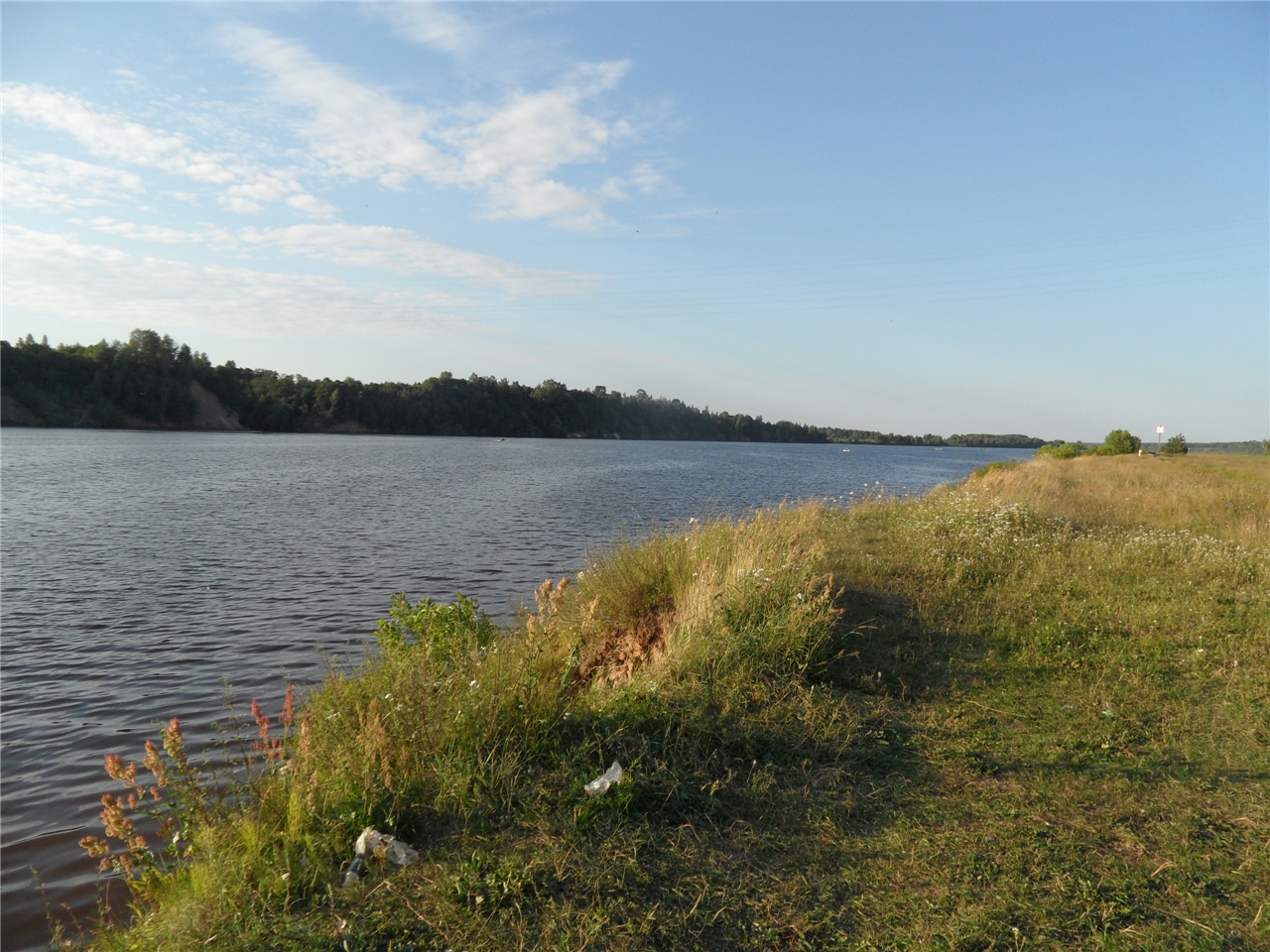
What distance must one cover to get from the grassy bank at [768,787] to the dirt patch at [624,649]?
1.4 inches

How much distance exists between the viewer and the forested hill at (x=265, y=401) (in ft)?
304

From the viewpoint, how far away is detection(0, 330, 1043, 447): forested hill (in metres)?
92.8

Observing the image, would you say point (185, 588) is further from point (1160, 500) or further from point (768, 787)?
point (1160, 500)

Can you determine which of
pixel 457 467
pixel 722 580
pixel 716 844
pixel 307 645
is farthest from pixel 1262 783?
pixel 457 467

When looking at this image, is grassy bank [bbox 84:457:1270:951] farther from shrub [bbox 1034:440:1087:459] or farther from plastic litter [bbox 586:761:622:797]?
shrub [bbox 1034:440:1087:459]

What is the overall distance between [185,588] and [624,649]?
10.4m

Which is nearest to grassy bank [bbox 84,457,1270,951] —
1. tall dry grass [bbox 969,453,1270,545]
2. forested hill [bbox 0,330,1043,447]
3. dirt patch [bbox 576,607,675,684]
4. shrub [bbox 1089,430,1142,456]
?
dirt patch [bbox 576,607,675,684]

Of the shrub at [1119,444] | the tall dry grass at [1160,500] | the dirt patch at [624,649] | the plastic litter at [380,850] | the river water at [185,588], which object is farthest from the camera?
the shrub at [1119,444]

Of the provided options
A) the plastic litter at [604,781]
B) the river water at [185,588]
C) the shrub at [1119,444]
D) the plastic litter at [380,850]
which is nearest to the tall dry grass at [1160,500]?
the river water at [185,588]

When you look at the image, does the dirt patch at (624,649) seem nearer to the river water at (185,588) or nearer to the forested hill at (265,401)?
the river water at (185,588)

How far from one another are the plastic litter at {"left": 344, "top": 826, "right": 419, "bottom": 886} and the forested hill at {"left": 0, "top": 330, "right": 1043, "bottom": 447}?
110 meters

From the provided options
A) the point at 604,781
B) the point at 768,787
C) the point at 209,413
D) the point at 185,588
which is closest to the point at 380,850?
the point at 604,781

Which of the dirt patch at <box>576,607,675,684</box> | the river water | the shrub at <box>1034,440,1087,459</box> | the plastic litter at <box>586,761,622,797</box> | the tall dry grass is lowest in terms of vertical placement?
the river water

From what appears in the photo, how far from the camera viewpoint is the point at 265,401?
375ft
